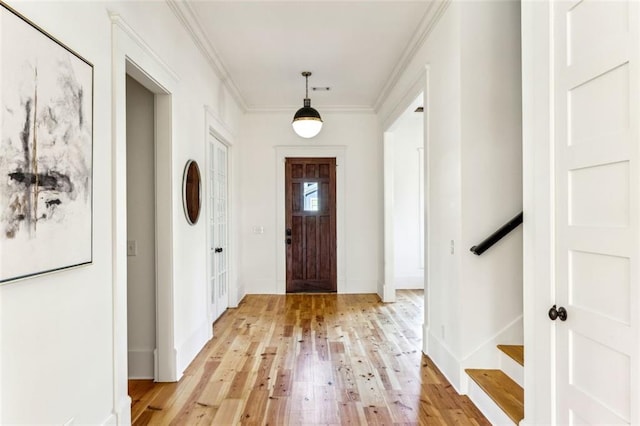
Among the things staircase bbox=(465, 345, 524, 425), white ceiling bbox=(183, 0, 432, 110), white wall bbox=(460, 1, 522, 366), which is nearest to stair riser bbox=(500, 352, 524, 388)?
staircase bbox=(465, 345, 524, 425)

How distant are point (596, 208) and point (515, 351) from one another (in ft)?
4.70

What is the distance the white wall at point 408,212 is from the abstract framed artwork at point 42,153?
5247 millimetres

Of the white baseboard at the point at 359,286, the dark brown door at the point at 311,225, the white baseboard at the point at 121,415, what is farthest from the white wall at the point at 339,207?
the white baseboard at the point at 121,415

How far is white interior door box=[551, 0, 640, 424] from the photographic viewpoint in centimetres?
126

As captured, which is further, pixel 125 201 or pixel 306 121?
pixel 306 121

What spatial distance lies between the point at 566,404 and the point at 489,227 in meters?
1.27

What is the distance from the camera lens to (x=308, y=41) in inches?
142

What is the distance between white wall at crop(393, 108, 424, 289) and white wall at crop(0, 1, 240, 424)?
4.26 metres

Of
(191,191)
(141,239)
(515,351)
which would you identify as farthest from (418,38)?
(141,239)

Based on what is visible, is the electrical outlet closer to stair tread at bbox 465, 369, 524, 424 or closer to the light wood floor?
the light wood floor

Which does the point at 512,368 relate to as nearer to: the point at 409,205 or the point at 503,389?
the point at 503,389

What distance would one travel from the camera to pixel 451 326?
2.79m

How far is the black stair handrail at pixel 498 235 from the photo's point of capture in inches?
96.6

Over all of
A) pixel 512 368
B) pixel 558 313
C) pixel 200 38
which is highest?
pixel 200 38
